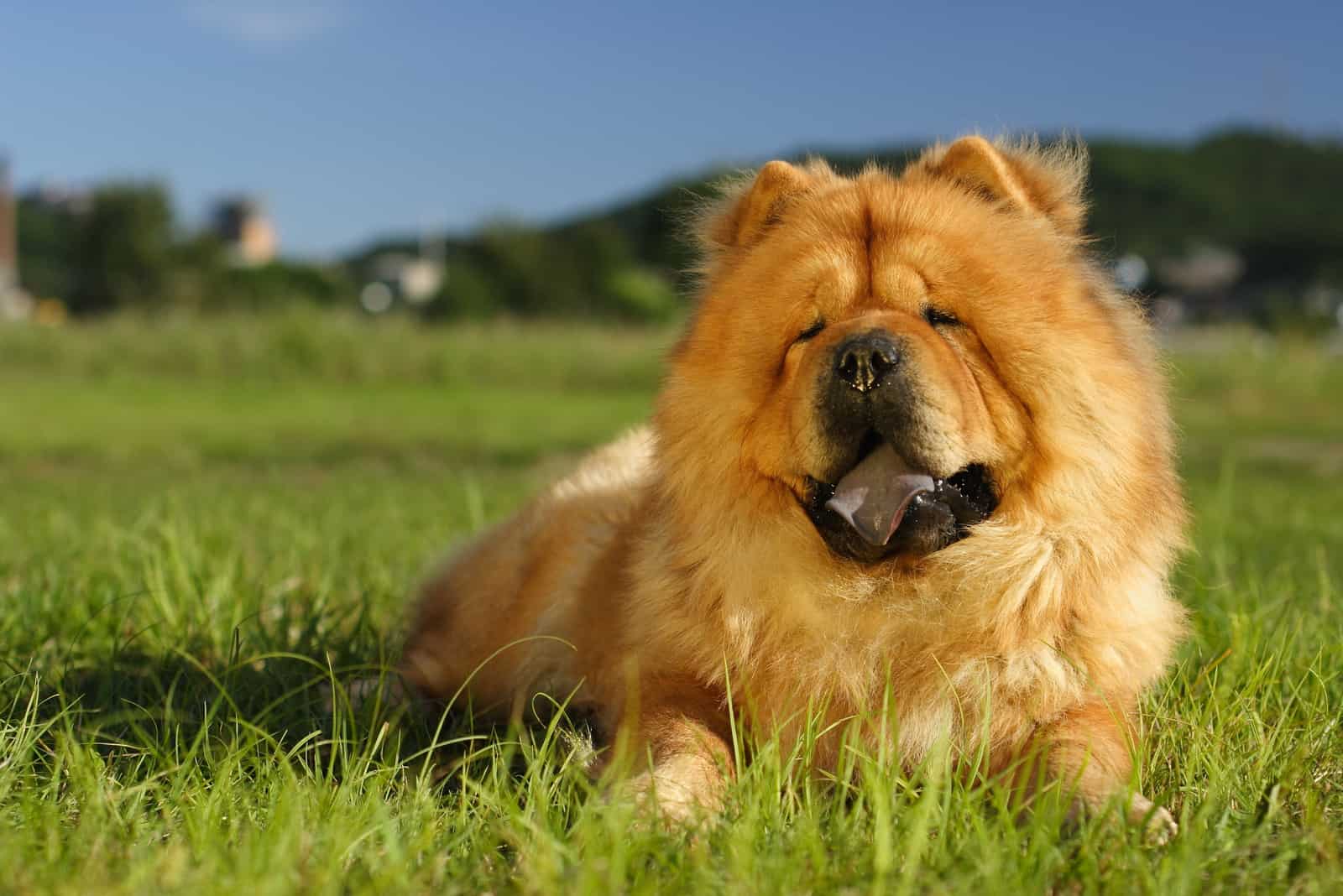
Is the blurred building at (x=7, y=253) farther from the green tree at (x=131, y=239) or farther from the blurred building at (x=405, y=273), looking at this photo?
the blurred building at (x=405, y=273)

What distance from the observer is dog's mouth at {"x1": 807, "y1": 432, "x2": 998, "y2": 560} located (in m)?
2.02

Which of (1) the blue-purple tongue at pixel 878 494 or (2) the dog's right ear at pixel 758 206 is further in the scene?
(2) the dog's right ear at pixel 758 206

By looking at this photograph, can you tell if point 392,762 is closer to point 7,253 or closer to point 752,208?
point 752,208

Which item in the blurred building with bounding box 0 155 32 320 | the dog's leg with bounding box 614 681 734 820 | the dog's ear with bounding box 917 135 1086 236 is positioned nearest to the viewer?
the dog's leg with bounding box 614 681 734 820

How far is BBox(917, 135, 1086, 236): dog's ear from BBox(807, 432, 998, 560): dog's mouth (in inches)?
24.4

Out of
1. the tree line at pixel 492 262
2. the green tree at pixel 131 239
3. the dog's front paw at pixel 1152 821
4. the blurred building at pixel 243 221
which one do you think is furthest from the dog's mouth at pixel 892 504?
the blurred building at pixel 243 221

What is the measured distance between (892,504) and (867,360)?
0.87 feet

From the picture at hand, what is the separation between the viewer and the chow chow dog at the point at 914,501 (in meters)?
2.02

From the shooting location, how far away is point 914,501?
79.4 inches

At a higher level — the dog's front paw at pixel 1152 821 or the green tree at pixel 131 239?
the green tree at pixel 131 239

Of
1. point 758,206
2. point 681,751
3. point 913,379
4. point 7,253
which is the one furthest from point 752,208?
point 7,253

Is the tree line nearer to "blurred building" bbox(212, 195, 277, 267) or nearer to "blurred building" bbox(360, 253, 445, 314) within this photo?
"blurred building" bbox(212, 195, 277, 267)

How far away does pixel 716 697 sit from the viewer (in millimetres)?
2209

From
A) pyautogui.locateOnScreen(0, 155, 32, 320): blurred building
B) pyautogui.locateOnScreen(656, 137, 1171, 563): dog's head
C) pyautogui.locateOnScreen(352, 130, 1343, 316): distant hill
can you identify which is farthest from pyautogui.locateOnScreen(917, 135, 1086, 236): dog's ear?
pyautogui.locateOnScreen(0, 155, 32, 320): blurred building
